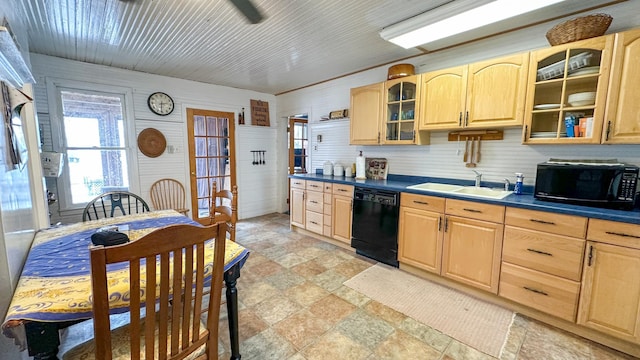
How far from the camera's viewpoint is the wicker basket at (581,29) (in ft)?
6.31

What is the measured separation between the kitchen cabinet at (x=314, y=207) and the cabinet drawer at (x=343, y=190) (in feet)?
0.82

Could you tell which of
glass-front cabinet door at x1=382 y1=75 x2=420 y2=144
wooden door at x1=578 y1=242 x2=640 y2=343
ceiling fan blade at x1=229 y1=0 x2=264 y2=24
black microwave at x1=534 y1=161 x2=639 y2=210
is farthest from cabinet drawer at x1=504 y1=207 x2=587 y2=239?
ceiling fan blade at x1=229 y1=0 x2=264 y2=24

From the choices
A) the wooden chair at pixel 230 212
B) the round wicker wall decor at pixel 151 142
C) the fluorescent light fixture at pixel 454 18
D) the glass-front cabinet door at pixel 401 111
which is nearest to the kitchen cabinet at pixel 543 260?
the glass-front cabinet door at pixel 401 111

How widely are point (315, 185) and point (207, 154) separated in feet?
6.98

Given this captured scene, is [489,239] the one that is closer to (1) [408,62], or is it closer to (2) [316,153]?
(1) [408,62]

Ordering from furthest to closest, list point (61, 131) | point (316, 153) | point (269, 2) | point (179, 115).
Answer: point (316, 153)
point (179, 115)
point (61, 131)
point (269, 2)

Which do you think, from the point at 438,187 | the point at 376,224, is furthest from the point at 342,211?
the point at 438,187

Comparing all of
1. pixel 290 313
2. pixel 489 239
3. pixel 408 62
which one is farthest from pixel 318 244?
pixel 408 62

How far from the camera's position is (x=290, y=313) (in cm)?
214

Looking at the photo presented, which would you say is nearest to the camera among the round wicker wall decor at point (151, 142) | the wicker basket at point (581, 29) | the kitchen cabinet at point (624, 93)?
the kitchen cabinet at point (624, 93)

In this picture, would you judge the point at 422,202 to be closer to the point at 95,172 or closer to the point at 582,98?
the point at 582,98

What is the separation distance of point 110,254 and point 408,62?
346cm

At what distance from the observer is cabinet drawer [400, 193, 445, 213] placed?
2517mm

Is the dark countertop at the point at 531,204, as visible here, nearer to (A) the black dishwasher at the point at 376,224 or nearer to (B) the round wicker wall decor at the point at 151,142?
(A) the black dishwasher at the point at 376,224
